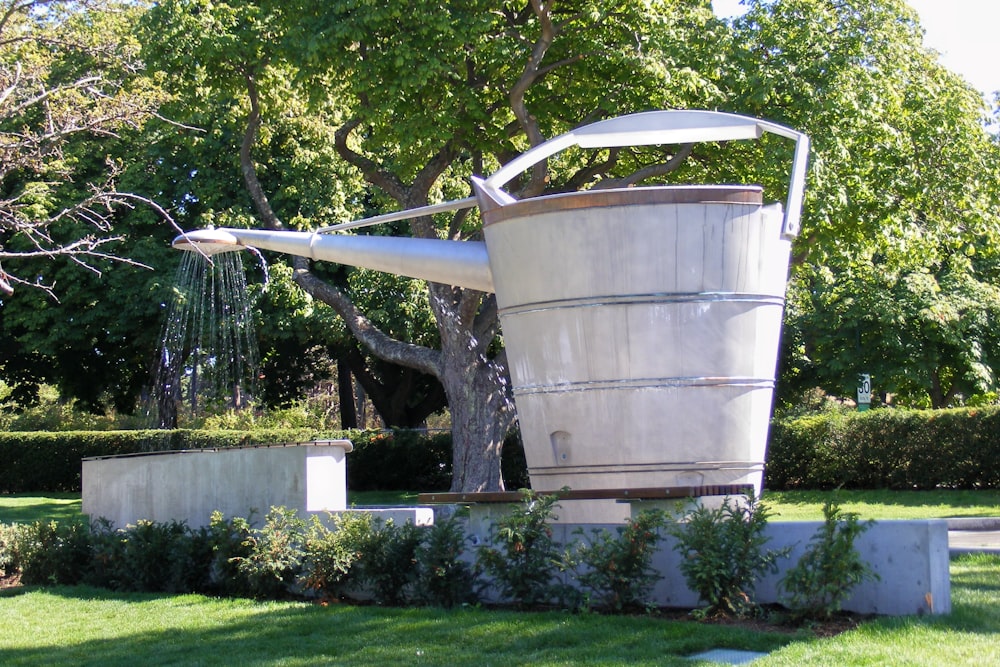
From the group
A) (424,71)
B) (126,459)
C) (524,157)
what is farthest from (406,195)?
(524,157)

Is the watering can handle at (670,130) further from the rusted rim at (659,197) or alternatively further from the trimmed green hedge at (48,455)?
the trimmed green hedge at (48,455)

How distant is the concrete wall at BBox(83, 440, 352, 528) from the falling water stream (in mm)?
10429

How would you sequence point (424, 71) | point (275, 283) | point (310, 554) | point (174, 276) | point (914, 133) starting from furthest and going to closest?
point (174, 276) < point (275, 283) < point (914, 133) < point (424, 71) < point (310, 554)

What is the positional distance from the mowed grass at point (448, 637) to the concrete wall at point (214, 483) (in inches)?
60.8

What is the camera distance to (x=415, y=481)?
27078 millimetres

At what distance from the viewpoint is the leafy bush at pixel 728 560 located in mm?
7992

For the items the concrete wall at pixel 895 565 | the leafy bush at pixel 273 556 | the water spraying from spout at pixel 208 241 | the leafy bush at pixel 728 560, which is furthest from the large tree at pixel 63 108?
the concrete wall at pixel 895 565

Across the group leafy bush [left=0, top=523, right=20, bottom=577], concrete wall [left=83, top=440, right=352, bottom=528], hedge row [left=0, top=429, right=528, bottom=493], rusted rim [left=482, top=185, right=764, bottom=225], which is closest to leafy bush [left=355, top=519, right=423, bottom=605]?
concrete wall [left=83, top=440, right=352, bottom=528]

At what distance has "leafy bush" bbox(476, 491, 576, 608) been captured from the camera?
8836 mm

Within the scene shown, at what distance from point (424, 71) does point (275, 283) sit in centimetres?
859

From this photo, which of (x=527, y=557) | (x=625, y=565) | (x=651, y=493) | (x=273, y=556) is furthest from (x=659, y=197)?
(x=273, y=556)

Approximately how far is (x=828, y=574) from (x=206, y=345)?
22.6 meters

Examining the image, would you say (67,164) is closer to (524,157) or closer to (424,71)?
(424,71)

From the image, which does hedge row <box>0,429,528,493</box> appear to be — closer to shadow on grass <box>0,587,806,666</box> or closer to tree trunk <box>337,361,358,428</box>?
tree trunk <box>337,361,358,428</box>
